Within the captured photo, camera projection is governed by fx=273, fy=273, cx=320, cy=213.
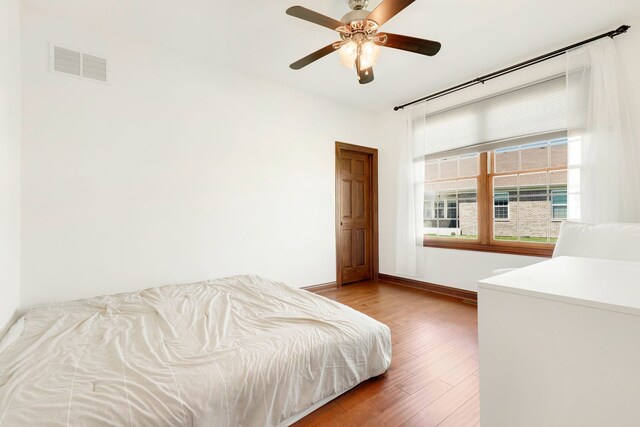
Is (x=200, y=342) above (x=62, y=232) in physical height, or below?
below

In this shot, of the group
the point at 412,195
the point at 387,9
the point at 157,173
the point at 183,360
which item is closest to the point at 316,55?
the point at 387,9

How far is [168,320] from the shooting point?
1.85 meters

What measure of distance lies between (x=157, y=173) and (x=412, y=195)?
3293 mm

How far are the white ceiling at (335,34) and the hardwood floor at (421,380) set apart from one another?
283 cm

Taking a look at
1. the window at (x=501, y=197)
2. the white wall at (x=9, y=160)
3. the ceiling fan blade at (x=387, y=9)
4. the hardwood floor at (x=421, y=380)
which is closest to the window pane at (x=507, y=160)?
the window at (x=501, y=197)

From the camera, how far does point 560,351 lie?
80 cm

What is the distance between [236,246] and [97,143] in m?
1.65

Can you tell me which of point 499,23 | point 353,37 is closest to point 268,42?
point 353,37

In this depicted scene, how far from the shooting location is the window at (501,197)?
9.82 ft

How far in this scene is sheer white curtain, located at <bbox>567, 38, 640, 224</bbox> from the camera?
7.93 feet

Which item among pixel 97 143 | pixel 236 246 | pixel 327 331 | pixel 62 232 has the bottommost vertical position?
pixel 327 331

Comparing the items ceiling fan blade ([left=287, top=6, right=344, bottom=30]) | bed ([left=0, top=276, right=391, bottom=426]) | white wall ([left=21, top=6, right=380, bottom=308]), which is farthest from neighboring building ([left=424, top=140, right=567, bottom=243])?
ceiling fan blade ([left=287, top=6, right=344, bottom=30])

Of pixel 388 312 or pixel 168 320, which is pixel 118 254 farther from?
pixel 388 312

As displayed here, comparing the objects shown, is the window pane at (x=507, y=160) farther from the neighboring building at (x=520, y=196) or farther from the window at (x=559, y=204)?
the window at (x=559, y=204)
